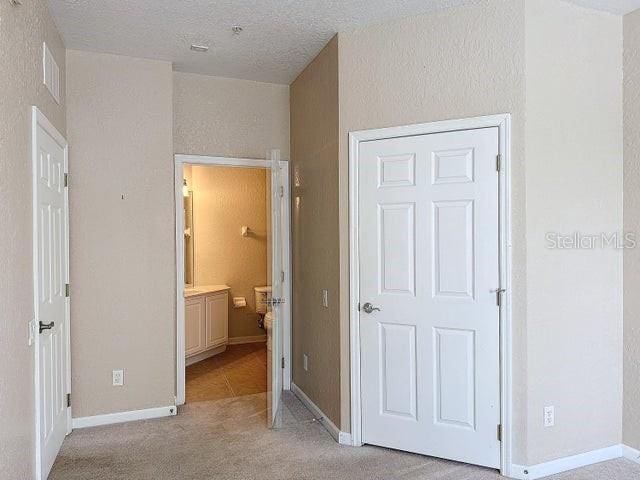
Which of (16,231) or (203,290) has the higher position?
(16,231)

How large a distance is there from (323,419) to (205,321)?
240cm

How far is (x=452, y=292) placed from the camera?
9.32 ft

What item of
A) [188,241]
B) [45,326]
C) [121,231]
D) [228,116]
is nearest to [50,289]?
[45,326]

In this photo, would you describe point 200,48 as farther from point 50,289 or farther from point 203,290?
point 203,290

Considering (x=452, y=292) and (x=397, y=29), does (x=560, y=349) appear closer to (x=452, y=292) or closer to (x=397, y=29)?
(x=452, y=292)

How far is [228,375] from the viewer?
4.82 meters

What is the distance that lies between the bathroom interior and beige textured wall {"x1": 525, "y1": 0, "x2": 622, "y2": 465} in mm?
→ 3303

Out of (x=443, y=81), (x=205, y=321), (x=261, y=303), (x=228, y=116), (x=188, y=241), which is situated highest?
(x=228, y=116)

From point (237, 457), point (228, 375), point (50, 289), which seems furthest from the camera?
point (228, 375)

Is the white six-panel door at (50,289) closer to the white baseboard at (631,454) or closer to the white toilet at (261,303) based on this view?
the white toilet at (261,303)

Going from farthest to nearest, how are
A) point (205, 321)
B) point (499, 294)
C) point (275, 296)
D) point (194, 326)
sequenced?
point (205, 321) < point (194, 326) < point (275, 296) < point (499, 294)

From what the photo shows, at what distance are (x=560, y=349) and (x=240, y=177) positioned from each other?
14.8 feet

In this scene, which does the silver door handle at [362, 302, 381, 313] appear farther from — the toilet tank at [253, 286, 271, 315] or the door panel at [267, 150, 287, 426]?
the toilet tank at [253, 286, 271, 315]

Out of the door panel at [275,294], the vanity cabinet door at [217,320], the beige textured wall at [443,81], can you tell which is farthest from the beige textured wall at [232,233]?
the beige textured wall at [443,81]
